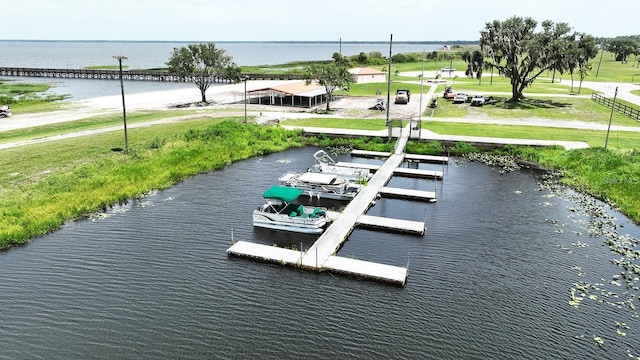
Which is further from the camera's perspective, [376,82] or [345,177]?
[376,82]

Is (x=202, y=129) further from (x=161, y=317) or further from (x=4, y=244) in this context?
(x=161, y=317)

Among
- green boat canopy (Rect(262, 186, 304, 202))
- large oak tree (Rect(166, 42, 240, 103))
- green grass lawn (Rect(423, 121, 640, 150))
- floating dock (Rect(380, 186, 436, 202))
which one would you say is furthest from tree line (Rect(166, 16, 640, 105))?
green boat canopy (Rect(262, 186, 304, 202))

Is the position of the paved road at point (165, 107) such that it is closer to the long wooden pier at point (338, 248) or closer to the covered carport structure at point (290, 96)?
the covered carport structure at point (290, 96)

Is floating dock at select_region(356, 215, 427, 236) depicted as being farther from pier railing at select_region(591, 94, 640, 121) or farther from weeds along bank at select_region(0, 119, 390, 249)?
pier railing at select_region(591, 94, 640, 121)

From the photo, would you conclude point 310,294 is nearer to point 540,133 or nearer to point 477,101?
point 540,133

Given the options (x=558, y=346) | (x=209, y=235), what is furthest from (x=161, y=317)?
(x=558, y=346)

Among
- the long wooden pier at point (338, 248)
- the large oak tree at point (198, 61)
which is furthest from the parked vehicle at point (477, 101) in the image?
the long wooden pier at point (338, 248)
